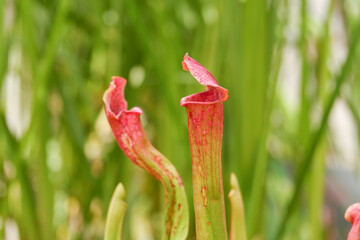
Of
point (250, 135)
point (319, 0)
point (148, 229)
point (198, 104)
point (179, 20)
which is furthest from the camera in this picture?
point (319, 0)

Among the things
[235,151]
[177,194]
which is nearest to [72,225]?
[235,151]

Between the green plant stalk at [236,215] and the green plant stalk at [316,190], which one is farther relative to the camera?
the green plant stalk at [316,190]

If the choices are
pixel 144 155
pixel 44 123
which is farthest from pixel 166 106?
pixel 144 155

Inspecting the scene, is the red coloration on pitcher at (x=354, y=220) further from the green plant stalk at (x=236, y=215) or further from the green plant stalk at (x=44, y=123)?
the green plant stalk at (x=44, y=123)

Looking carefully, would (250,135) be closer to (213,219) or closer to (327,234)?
(213,219)

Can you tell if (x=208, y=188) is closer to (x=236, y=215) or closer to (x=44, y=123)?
(x=236, y=215)

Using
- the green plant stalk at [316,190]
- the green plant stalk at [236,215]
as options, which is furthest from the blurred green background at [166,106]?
the green plant stalk at [236,215]
